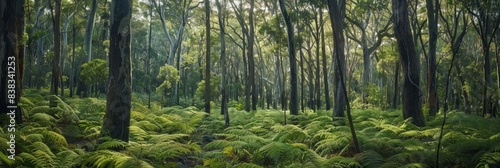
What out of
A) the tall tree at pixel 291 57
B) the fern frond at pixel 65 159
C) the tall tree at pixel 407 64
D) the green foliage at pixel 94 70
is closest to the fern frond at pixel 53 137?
the fern frond at pixel 65 159

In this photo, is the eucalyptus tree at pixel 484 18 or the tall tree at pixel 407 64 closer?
the tall tree at pixel 407 64

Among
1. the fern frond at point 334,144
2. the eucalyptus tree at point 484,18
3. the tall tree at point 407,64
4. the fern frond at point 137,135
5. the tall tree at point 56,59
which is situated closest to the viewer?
the fern frond at point 334,144

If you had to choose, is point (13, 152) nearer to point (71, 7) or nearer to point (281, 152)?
point (281, 152)

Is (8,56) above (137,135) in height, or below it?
above

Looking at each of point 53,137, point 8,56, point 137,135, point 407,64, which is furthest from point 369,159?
point 8,56

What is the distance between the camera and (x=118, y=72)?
6.80 metres

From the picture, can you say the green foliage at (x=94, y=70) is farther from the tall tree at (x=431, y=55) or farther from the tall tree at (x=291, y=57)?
the tall tree at (x=431, y=55)

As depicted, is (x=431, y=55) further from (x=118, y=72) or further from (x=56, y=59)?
(x=56, y=59)

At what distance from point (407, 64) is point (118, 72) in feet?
27.4

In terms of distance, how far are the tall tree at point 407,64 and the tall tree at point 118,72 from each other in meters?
7.92

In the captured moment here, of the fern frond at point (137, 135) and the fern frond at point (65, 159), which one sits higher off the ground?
the fern frond at point (137, 135)

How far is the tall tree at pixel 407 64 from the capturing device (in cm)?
1008

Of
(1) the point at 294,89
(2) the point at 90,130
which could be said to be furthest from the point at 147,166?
(1) the point at 294,89

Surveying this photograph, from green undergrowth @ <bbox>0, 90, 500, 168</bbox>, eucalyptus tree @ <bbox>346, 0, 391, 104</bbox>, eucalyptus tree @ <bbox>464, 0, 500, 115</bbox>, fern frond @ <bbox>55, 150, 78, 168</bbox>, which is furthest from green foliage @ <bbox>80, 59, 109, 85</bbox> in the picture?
eucalyptus tree @ <bbox>464, 0, 500, 115</bbox>
